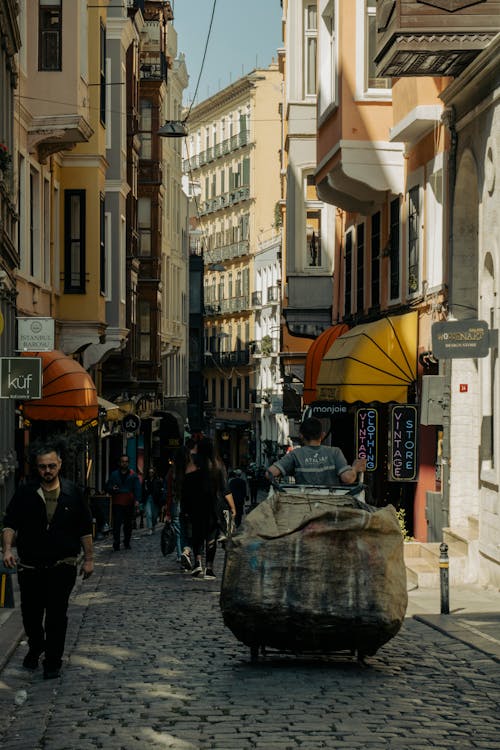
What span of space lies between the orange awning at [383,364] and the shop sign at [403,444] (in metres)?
0.66

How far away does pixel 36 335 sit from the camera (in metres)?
19.2

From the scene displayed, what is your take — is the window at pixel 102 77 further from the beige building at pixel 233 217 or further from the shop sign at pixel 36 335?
the beige building at pixel 233 217

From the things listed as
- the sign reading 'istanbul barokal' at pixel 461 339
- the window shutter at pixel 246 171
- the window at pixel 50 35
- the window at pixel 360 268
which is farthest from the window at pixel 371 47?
the window shutter at pixel 246 171

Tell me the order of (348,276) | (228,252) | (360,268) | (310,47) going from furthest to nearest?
1. (228,252)
2. (310,47)
3. (348,276)
4. (360,268)

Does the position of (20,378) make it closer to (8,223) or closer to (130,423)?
(8,223)

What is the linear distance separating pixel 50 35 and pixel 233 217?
239 feet

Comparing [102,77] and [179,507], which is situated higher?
[102,77]

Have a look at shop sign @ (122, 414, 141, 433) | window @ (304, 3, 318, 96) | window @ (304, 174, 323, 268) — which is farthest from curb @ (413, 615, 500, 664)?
shop sign @ (122, 414, 141, 433)

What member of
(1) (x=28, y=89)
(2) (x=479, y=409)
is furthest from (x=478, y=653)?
(1) (x=28, y=89)

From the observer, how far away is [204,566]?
790 inches

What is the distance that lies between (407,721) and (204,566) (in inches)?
437

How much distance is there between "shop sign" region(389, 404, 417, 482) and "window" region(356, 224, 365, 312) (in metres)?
7.02

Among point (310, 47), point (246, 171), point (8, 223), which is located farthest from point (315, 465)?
point (246, 171)

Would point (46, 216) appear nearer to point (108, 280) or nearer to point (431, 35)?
point (108, 280)
